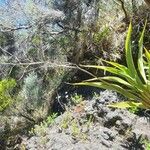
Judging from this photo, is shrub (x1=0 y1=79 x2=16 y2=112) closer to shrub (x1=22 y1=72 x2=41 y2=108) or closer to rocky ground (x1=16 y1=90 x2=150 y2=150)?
shrub (x1=22 y1=72 x2=41 y2=108)

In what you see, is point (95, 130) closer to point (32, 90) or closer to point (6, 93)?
point (32, 90)

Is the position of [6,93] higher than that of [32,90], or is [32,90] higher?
[32,90]

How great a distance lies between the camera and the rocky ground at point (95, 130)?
806cm

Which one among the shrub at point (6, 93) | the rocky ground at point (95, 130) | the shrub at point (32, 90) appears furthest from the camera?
the shrub at point (32, 90)

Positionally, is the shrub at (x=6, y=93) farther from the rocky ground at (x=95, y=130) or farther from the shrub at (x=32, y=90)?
the rocky ground at (x=95, y=130)

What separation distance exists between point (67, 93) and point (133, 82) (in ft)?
16.3

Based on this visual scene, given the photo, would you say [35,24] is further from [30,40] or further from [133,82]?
[133,82]

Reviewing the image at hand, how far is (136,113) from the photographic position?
8.88 metres

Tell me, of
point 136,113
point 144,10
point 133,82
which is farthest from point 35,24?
point 133,82

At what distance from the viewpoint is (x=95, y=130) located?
8320 mm

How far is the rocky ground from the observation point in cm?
806

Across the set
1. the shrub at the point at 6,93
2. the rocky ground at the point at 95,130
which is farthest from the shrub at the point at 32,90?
the rocky ground at the point at 95,130

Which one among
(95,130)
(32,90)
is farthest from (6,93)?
(95,130)

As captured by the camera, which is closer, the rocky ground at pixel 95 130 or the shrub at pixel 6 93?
the rocky ground at pixel 95 130
